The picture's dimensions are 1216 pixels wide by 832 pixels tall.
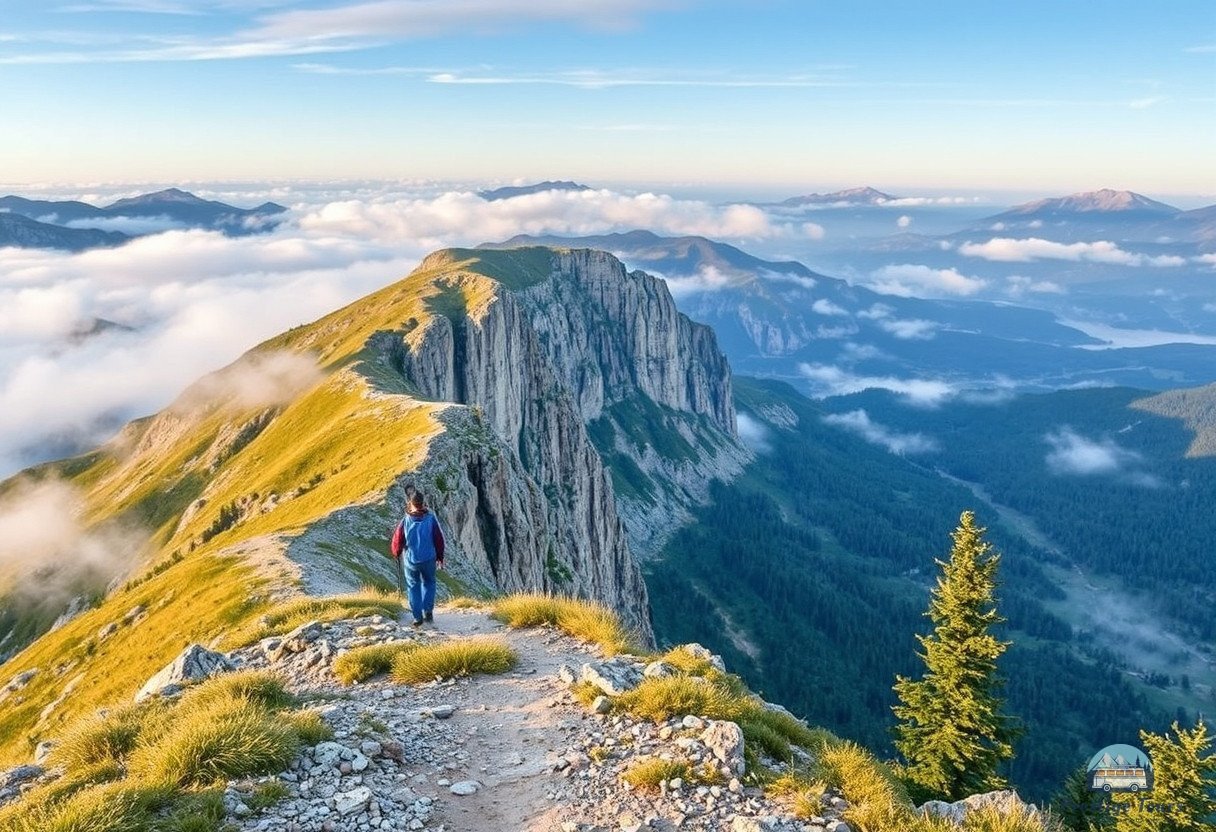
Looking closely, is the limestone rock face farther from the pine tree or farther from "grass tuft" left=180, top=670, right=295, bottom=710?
"grass tuft" left=180, top=670, right=295, bottom=710

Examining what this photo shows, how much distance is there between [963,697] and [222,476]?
122 m

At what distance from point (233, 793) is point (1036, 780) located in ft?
662

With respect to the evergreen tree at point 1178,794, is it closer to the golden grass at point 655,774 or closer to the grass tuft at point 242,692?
the golden grass at point 655,774

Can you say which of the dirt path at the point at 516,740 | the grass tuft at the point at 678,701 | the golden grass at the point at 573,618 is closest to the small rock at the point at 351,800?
the dirt path at the point at 516,740

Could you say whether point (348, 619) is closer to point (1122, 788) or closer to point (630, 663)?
point (630, 663)

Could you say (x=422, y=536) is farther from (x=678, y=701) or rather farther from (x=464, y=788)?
(x=464, y=788)

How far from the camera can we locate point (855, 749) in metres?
14.6

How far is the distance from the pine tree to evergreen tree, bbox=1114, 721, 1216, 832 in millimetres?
4916

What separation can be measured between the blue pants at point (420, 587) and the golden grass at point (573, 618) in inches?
90.3

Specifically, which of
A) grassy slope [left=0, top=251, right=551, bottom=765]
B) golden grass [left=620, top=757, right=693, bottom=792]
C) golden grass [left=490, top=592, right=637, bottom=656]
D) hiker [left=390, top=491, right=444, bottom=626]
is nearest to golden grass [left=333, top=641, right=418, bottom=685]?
hiker [left=390, top=491, right=444, bottom=626]

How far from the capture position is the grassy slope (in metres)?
51.5

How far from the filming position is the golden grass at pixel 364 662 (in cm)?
1761

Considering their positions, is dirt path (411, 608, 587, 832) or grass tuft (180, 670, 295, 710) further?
grass tuft (180, 670, 295, 710)

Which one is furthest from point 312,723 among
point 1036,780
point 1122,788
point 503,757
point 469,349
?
point 1036,780
